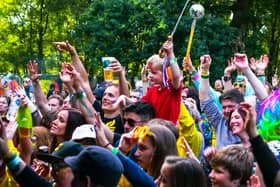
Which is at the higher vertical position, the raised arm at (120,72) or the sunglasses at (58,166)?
the raised arm at (120,72)

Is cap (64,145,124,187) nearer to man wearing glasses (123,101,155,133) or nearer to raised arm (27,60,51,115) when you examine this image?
man wearing glasses (123,101,155,133)

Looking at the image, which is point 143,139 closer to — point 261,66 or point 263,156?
point 263,156

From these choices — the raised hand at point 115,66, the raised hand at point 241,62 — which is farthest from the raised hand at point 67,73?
the raised hand at point 241,62

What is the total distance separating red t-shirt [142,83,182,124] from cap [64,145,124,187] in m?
2.81

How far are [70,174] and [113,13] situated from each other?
18288mm

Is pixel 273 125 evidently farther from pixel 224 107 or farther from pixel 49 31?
pixel 49 31

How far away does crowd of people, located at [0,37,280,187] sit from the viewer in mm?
4191

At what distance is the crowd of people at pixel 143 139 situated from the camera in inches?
165

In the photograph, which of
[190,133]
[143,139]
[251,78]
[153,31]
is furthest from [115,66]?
[153,31]

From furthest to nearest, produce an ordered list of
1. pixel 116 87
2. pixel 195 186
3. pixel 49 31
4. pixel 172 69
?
1. pixel 49 31
2. pixel 116 87
3. pixel 172 69
4. pixel 195 186

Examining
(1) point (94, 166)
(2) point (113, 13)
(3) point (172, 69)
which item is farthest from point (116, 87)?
(2) point (113, 13)

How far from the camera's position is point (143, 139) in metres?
5.05

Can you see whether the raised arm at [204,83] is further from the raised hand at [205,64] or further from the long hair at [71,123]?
the long hair at [71,123]

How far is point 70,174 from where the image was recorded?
13.5 ft
